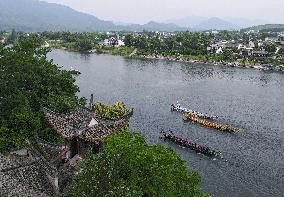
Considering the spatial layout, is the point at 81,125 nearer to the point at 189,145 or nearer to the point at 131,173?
the point at 131,173

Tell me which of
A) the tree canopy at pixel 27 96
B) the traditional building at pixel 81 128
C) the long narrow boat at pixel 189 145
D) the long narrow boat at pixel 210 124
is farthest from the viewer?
the long narrow boat at pixel 210 124

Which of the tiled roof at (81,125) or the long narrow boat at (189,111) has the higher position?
the tiled roof at (81,125)

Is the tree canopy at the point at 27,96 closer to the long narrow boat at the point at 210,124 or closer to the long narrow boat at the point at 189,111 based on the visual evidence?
the long narrow boat at the point at 210,124

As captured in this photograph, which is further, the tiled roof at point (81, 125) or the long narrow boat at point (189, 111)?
the long narrow boat at point (189, 111)

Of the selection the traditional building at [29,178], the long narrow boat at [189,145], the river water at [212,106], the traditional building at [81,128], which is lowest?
the river water at [212,106]

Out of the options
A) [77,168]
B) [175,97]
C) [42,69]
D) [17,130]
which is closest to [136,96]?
[175,97]

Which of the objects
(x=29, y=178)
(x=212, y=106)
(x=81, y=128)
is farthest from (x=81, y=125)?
(x=212, y=106)

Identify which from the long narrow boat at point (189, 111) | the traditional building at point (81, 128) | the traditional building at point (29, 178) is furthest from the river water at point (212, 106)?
the traditional building at point (29, 178)
